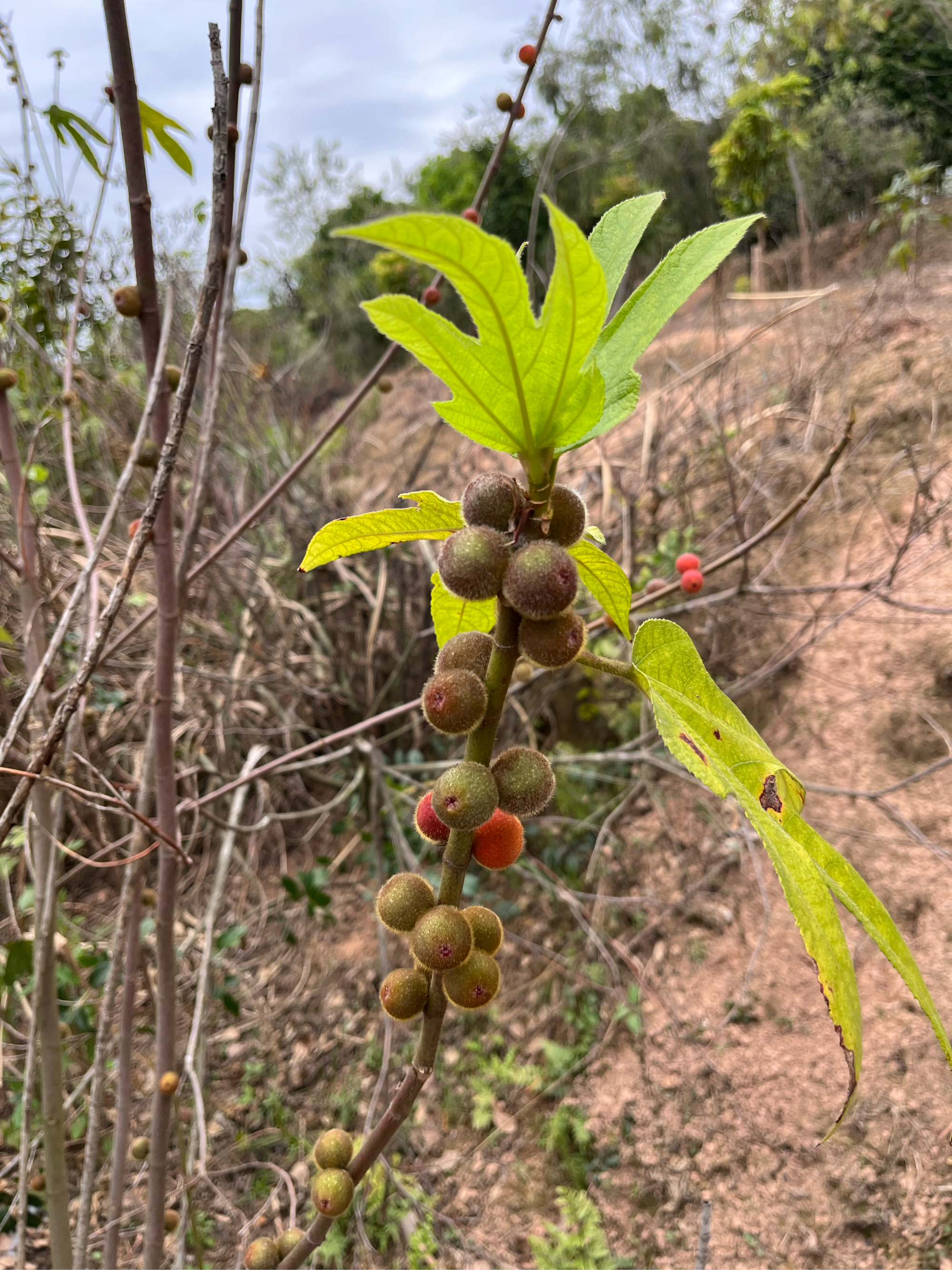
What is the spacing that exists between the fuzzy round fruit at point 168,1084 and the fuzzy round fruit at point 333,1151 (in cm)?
37

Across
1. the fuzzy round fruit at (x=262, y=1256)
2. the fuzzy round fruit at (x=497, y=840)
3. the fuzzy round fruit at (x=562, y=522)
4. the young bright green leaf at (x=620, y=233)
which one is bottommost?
the fuzzy round fruit at (x=262, y=1256)

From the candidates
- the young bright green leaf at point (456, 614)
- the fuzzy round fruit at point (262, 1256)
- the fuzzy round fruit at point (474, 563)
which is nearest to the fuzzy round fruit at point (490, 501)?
the fuzzy round fruit at point (474, 563)

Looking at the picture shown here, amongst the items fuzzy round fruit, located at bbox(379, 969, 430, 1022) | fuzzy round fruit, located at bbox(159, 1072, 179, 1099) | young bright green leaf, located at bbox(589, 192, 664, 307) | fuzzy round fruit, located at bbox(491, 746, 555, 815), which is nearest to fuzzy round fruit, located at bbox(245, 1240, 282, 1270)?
fuzzy round fruit, located at bbox(159, 1072, 179, 1099)

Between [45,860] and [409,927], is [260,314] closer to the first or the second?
[45,860]

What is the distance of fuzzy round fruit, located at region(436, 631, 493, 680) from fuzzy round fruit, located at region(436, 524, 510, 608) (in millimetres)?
51

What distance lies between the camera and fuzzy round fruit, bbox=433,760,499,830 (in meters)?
0.42

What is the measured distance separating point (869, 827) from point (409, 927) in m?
2.22

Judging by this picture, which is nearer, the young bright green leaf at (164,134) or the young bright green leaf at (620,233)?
the young bright green leaf at (620,233)

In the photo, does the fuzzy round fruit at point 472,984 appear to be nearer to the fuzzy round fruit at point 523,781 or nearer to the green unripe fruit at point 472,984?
the green unripe fruit at point 472,984

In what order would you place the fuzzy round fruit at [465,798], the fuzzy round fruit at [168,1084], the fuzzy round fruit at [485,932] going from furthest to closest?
the fuzzy round fruit at [168,1084]
the fuzzy round fruit at [485,932]
the fuzzy round fruit at [465,798]

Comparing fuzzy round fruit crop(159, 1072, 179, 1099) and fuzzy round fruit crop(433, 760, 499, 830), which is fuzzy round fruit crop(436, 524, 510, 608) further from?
fuzzy round fruit crop(159, 1072, 179, 1099)

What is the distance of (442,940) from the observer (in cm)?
44

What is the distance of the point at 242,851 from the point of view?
2.65 m

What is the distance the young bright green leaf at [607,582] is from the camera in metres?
0.50
